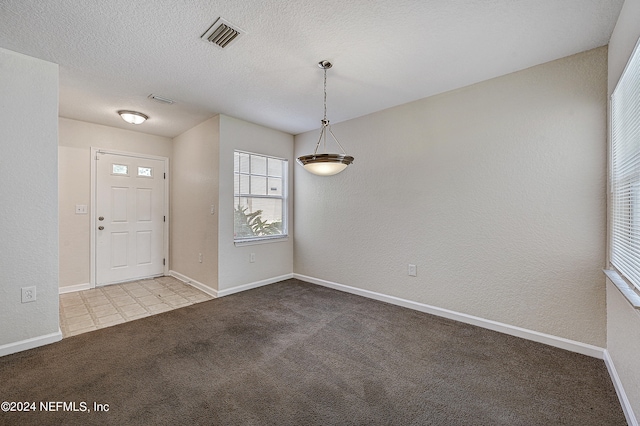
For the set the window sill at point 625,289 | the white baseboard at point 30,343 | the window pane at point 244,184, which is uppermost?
the window pane at point 244,184

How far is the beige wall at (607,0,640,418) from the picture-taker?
4.94 feet

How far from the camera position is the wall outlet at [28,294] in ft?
7.59

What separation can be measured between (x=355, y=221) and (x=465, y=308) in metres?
1.66

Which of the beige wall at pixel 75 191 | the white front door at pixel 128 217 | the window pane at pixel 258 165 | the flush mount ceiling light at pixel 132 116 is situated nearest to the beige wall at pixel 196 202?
the white front door at pixel 128 217

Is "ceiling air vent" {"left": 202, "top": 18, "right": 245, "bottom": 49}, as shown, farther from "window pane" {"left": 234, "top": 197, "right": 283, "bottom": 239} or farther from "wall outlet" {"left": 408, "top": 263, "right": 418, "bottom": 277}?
"wall outlet" {"left": 408, "top": 263, "right": 418, "bottom": 277}

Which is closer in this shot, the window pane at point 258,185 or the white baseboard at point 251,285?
the white baseboard at point 251,285

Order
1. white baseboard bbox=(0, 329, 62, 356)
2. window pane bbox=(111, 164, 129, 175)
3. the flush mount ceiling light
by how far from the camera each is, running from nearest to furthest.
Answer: white baseboard bbox=(0, 329, 62, 356), the flush mount ceiling light, window pane bbox=(111, 164, 129, 175)

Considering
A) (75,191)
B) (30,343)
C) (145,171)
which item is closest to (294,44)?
(30,343)

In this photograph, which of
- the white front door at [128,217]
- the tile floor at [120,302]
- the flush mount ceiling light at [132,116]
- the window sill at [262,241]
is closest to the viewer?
the tile floor at [120,302]

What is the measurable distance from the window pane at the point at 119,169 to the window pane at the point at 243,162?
1948 mm

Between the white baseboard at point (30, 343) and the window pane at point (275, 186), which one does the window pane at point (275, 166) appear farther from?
the white baseboard at point (30, 343)

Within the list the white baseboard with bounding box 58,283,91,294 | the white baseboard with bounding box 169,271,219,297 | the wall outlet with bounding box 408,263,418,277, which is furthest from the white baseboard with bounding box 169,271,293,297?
the wall outlet with bounding box 408,263,418,277

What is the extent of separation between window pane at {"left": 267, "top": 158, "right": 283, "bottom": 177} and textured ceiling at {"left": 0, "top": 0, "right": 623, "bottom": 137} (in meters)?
1.31

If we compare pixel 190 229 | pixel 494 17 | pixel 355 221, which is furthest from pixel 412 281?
pixel 190 229
